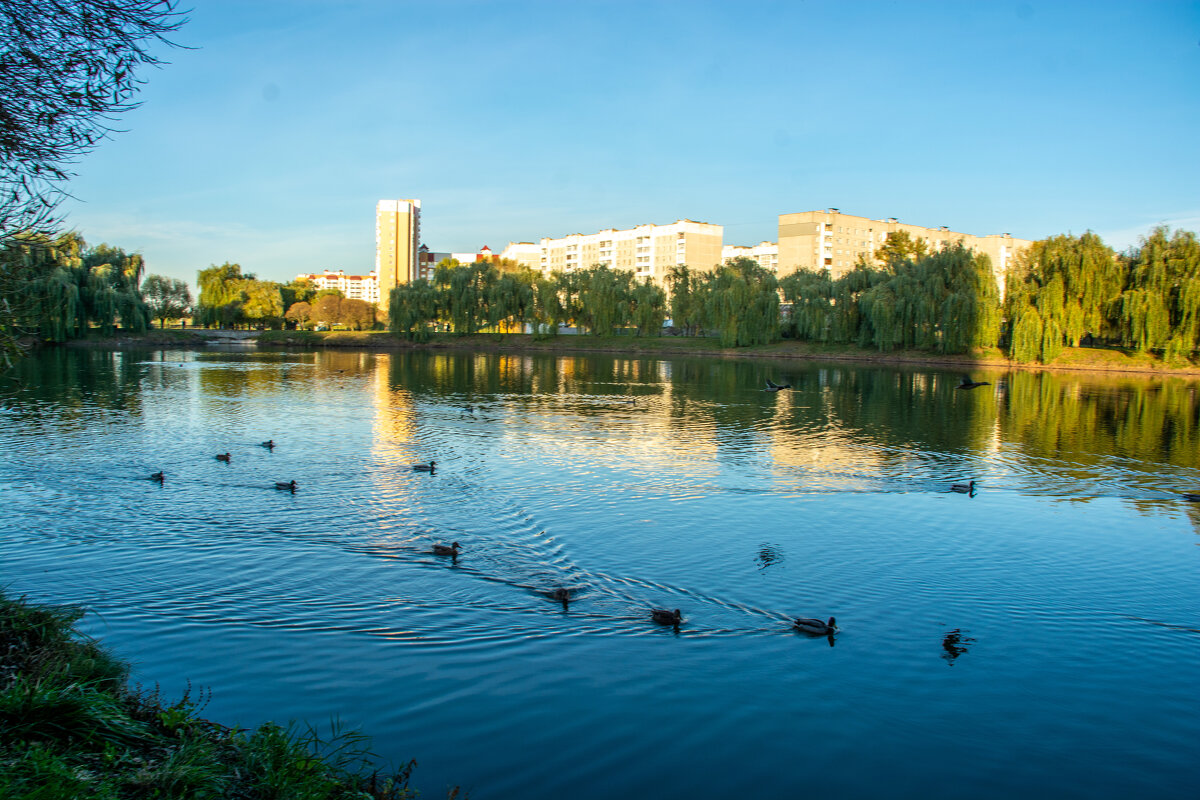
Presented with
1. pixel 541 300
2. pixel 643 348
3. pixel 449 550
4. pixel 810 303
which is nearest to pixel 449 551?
pixel 449 550

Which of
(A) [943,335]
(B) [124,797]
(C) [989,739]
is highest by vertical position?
(A) [943,335]

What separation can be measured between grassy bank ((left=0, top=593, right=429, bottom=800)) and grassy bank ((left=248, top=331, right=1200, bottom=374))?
240 ft

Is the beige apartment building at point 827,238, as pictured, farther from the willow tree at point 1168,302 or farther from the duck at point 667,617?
the duck at point 667,617

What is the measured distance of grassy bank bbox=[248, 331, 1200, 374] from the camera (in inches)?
2736

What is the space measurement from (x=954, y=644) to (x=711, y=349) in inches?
3222

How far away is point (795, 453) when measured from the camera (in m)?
26.6

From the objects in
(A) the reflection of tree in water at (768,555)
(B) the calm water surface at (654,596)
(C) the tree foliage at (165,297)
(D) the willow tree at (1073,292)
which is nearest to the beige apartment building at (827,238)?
(D) the willow tree at (1073,292)

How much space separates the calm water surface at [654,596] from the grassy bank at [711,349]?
4519 centimetres

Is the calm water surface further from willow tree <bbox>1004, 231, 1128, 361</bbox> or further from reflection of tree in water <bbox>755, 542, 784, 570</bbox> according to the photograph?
willow tree <bbox>1004, 231, 1128, 361</bbox>

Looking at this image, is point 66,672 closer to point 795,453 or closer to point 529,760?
point 529,760

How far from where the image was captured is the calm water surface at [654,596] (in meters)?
8.37

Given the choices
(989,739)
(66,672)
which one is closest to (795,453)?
(989,739)

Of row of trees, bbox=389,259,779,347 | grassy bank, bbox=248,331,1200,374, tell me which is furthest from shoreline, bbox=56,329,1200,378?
row of trees, bbox=389,259,779,347

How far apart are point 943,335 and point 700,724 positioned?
72662mm
